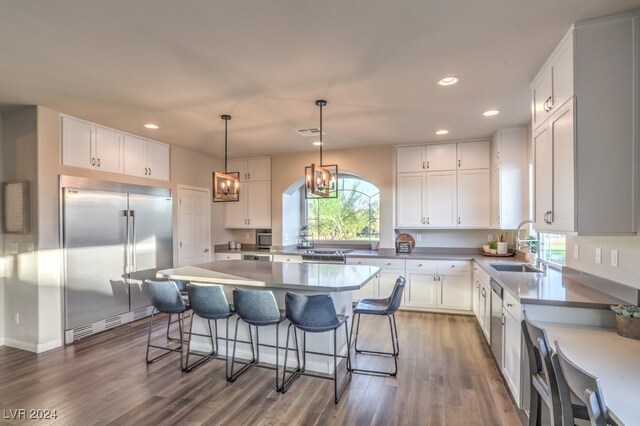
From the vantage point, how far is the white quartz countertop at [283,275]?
8.90ft

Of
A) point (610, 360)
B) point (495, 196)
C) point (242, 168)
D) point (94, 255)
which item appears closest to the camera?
point (610, 360)

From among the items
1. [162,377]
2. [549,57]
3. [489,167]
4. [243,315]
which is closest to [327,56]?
[549,57]

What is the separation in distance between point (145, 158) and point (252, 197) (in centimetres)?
196

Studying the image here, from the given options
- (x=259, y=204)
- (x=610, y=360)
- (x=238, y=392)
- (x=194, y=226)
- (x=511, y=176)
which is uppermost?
(x=511, y=176)

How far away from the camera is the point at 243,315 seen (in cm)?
279

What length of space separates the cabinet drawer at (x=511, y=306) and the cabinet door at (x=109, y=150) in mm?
4666

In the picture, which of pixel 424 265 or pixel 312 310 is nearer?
pixel 312 310

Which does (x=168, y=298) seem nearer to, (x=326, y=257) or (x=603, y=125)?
(x=326, y=257)

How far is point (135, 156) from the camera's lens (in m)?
4.69

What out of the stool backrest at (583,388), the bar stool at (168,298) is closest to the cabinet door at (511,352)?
the stool backrest at (583,388)

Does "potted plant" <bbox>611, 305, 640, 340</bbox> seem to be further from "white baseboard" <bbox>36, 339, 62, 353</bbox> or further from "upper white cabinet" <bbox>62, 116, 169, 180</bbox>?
"upper white cabinet" <bbox>62, 116, 169, 180</bbox>

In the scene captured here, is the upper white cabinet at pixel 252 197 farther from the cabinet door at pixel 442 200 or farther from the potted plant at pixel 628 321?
the potted plant at pixel 628 321

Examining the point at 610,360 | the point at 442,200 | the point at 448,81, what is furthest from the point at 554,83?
the point at 442,200

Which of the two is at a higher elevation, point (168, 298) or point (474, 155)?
point (474, 155)
